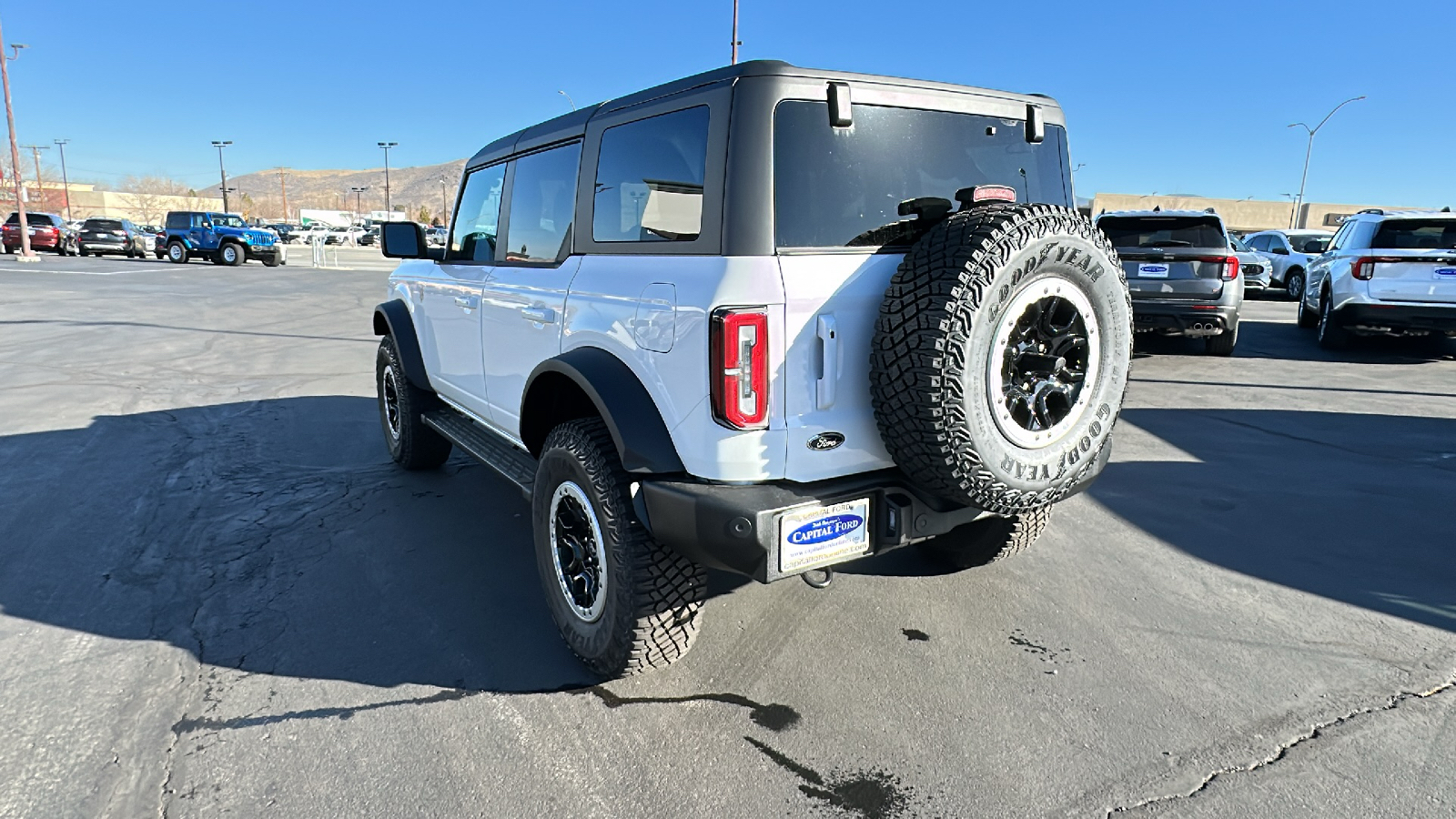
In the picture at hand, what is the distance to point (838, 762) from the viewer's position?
8.45 feet

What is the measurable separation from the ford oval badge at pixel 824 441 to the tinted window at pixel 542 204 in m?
1.47

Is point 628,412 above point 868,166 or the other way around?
the other way around

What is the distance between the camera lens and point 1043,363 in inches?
108

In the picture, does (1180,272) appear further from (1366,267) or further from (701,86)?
(701,86)

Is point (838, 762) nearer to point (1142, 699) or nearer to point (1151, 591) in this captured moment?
point (1142, 699)

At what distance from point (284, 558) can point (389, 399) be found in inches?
75.6

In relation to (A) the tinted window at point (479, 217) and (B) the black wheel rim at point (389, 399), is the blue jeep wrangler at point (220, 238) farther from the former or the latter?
(A) the tinted window at point (479, 217)

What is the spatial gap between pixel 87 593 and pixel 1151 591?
4.64 metres

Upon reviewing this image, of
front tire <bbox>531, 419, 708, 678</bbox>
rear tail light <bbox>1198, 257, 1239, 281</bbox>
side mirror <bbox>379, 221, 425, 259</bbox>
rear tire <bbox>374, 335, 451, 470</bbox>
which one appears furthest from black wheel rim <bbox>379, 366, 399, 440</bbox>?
rear tail light <bbox>1198, 257, 1239, 281</bbox>

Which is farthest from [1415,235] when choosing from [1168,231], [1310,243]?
[1310,243]

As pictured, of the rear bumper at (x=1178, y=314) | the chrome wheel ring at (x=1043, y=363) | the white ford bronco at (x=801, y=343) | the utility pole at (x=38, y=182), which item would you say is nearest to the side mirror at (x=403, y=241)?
the white ford bronco at (x=801, y=343)

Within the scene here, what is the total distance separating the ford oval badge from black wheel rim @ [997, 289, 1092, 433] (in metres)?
0.51

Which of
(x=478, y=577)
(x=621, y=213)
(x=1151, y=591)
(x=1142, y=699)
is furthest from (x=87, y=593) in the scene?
(x=1151, y=591)

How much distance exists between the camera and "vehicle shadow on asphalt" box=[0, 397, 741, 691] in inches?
127
